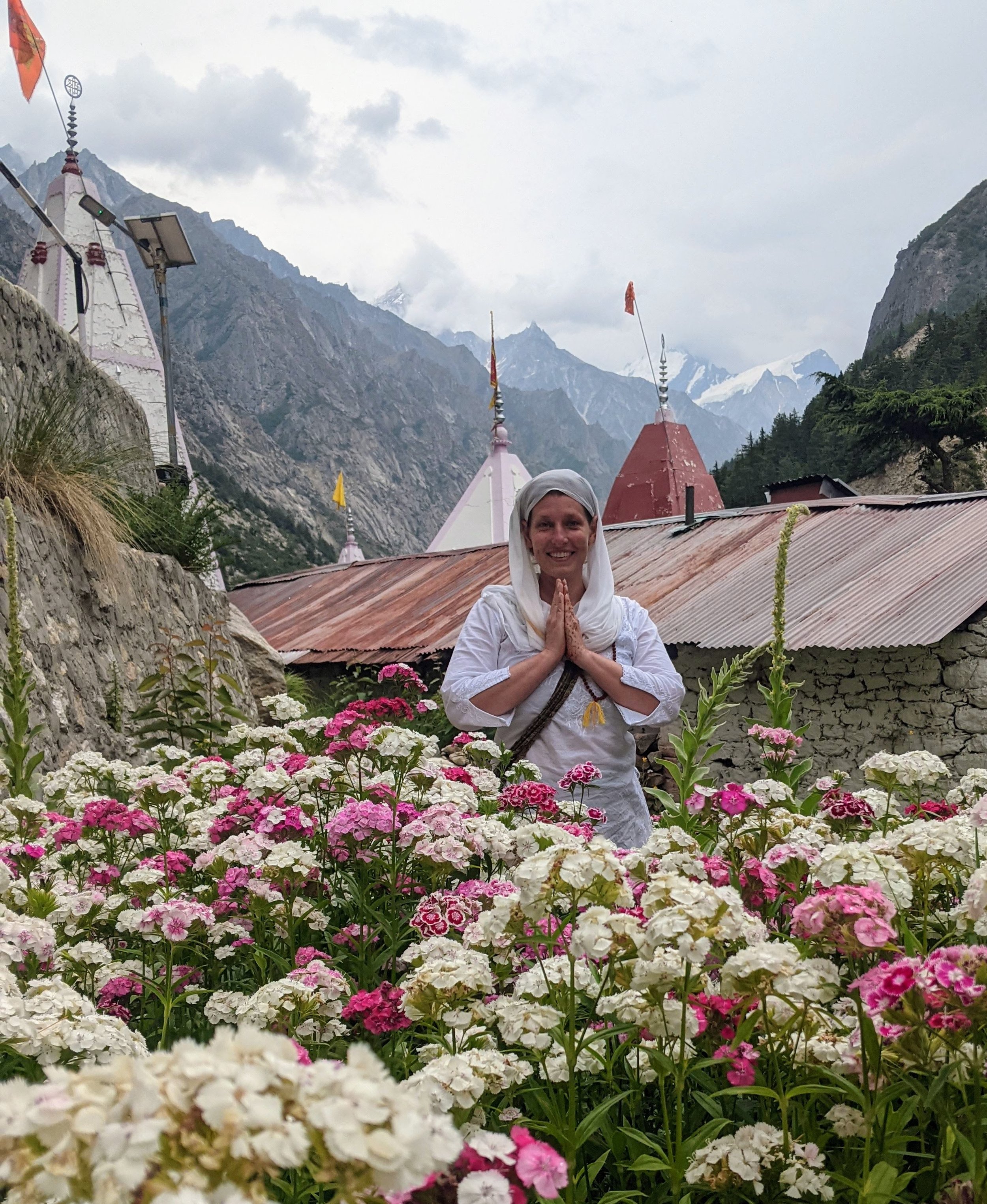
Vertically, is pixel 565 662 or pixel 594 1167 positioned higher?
pixel 565 662

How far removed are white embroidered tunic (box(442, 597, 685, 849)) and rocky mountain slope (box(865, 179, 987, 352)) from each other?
8391 cm

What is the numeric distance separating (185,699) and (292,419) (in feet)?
429

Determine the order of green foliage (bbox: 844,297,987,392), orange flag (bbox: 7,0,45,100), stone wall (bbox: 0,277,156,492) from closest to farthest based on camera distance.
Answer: stone wall (bbox: 0,277,156,492) < orange flag (bbox: 7,0,45,100) < green foliage (bbox: 844,297,987,392)

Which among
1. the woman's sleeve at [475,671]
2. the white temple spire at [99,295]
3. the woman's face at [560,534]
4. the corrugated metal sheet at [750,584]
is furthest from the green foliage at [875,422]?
the woman's sleeve at [475,671]

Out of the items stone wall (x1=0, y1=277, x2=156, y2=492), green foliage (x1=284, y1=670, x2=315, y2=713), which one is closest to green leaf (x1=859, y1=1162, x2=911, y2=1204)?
stone wall (x1=0, y1=277, x2=156, y2=492)

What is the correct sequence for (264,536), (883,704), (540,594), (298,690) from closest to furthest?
(540,594), (883,704), (298,690), (264,536)

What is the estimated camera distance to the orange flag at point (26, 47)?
13.5 metres

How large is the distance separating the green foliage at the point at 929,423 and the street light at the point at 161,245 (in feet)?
108

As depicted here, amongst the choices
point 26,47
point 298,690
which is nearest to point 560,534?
point 298,690

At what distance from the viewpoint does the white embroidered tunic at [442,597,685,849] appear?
346 centimetres

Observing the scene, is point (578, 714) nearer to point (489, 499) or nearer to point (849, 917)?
point (849, 917)

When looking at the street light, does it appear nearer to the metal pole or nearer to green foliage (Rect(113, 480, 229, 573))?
the metal pole

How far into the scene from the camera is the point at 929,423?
124 feet

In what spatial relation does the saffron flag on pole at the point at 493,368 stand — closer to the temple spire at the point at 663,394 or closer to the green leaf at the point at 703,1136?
the temple spire at the point at 663,394
